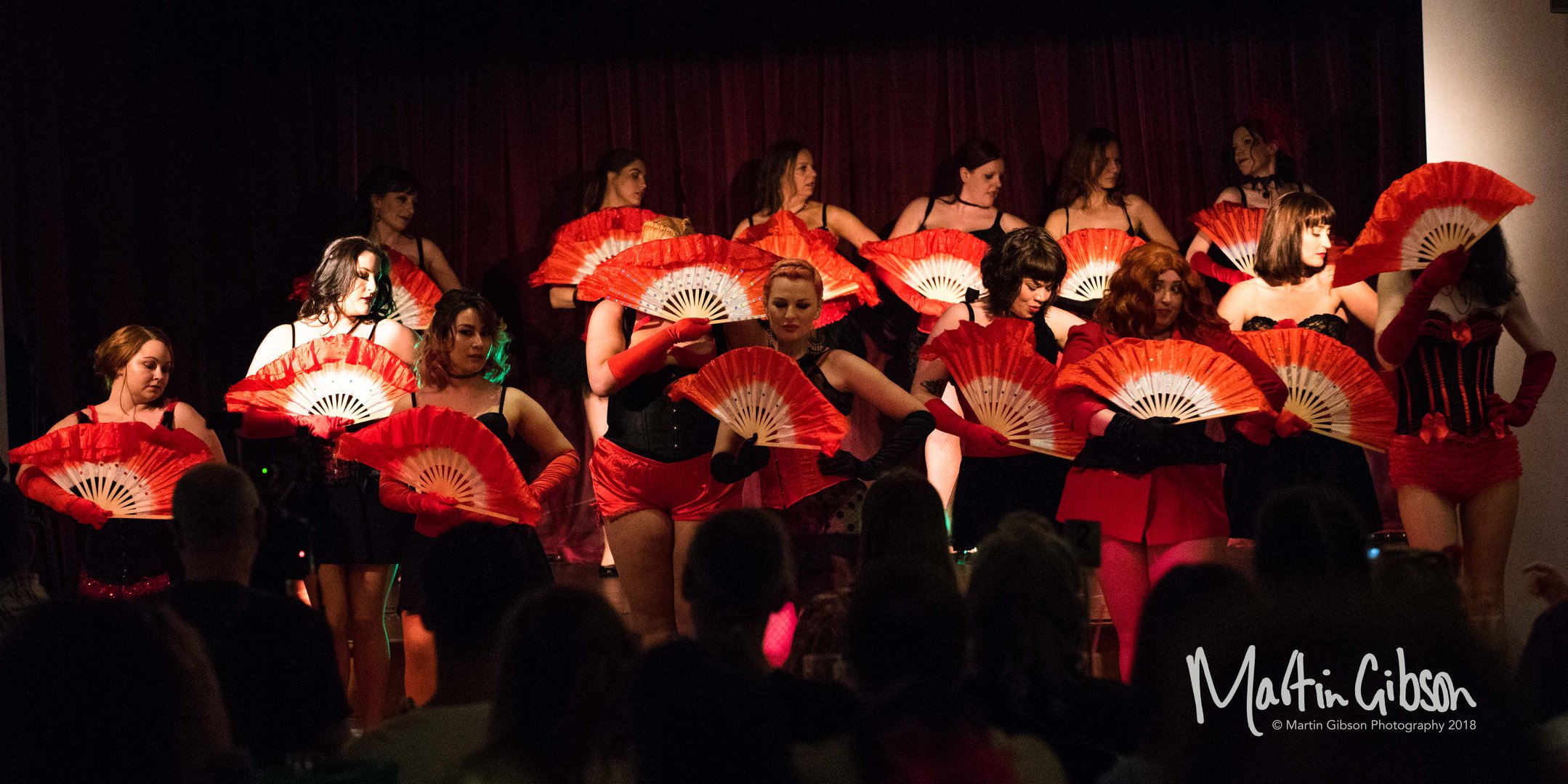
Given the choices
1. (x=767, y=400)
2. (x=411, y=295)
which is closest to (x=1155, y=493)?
(x=767, y=400)

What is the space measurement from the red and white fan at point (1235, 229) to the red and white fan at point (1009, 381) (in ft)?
6.80

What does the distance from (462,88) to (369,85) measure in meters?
0.46

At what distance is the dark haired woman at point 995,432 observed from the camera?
4.47 metres

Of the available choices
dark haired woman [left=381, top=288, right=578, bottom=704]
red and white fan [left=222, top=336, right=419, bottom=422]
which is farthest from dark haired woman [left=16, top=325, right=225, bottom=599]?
dark haired woman [left=381, top=288, right=578, bottom=704]

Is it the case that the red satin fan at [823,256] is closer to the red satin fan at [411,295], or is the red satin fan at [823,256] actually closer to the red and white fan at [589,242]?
the red and white fan at [589,242]

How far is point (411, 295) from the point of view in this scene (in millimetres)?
6238

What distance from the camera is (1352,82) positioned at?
6844 millimetres

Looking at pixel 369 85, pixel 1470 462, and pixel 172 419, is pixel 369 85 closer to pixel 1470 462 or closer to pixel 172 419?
pixel 172 419

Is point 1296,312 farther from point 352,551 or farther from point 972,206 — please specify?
point 352,551

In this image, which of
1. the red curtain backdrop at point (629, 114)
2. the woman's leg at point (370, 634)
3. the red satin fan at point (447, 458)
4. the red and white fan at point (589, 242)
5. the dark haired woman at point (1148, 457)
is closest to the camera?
the dark haired woman at point (1148, 457)

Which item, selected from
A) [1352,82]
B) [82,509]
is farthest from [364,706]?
[1352,82]

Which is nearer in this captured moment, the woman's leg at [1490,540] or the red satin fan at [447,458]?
the red satin fan at [447,458]

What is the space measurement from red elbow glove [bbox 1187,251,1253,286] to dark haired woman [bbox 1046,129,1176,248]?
0.15 meters

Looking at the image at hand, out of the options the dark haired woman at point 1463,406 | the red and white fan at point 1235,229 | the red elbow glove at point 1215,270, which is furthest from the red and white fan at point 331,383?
the red and white fan at point 1235,229
